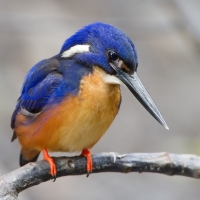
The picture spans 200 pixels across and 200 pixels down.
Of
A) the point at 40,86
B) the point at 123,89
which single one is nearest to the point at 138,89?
the point at 40,86

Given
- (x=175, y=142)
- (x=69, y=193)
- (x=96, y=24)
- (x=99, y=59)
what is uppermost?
(x=96, y=24)

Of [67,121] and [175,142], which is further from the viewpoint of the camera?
[175,142]

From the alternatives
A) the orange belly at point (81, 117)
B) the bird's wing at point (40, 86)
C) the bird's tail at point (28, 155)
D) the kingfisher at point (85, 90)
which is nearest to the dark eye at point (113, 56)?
the kingfisher at point (85, 90)

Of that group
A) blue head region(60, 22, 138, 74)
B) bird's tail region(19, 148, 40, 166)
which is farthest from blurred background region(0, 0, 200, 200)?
blue head region(60, 22, 138, 74)

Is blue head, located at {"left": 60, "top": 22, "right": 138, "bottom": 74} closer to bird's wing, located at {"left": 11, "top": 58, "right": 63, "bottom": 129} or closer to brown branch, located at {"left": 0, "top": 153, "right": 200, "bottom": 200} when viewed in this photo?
bird's wing, located at {"left": 11, "top": 58, "right": 63, "bottom": 129}

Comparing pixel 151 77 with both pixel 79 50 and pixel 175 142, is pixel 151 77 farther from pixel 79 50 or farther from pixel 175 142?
pixel 79 50

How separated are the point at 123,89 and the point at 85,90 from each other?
3.45m

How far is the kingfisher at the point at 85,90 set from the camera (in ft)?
7.49

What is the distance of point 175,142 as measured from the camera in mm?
4023

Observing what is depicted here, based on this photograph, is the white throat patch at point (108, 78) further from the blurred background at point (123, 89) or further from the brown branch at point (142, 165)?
the blurred background at point (123, 89)

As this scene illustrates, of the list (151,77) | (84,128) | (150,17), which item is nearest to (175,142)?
(150,17)

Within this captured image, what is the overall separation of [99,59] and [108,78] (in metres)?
0.09

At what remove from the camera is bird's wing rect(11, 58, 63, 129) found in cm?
243

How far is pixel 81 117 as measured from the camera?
2328 millimetres
